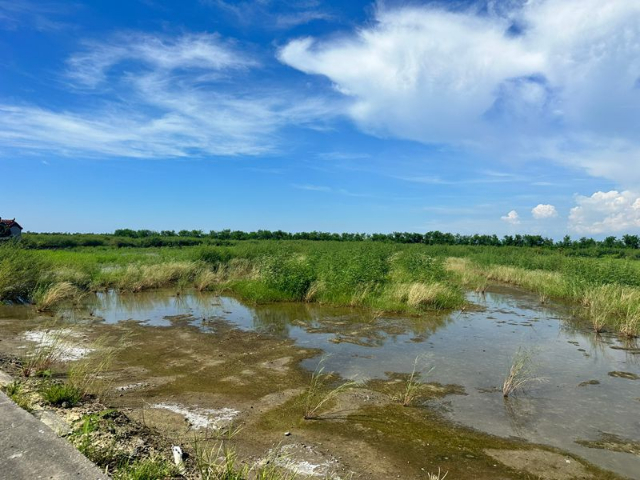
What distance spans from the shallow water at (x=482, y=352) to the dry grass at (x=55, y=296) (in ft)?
2.84

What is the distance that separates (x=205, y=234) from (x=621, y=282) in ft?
220

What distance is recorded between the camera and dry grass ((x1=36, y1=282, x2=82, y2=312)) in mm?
13037

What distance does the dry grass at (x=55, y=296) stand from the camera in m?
13.0

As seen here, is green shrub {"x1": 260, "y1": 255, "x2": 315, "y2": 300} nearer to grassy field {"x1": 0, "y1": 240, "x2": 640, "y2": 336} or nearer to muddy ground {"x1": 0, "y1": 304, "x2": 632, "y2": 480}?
grassy field {"x1": 0, "y1": 240, "x2": 640, "y2": 336}

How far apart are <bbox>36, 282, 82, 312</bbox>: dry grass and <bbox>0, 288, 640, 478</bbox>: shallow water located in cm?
87

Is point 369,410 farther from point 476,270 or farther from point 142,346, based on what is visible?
point 476,270

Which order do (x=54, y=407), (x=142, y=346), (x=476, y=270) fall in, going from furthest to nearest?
1. (x=476, y=270)
2. (x=142, y=346)
3. (x=54, y=407)

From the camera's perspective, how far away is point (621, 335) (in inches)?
454

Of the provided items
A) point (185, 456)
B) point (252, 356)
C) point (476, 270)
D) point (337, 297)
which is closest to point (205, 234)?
point (476, 270)

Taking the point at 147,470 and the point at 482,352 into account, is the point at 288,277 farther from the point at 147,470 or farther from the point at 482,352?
the point at 147,470

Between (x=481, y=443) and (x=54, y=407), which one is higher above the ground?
(x=54, y=407)

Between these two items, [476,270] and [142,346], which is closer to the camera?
[142,346]

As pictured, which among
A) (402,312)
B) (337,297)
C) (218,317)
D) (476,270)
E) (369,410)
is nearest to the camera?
(369,410)

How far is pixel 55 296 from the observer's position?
13.4 meters
